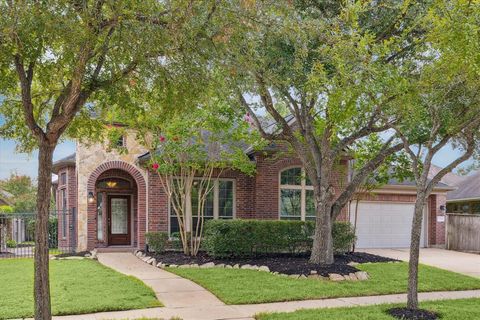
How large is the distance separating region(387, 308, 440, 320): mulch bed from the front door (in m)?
11.7

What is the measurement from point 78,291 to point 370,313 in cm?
522

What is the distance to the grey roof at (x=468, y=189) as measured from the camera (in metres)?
23.2

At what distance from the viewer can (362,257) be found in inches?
580

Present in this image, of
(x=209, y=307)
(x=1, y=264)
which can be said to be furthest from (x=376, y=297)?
(x=1, y=264)

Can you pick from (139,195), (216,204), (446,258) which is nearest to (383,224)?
(446,258)

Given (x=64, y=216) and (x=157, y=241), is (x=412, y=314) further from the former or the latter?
(x=64, y=216)

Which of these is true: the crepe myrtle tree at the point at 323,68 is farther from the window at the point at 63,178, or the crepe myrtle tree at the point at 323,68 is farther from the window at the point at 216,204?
the window at the point at 63,178

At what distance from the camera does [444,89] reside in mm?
7914

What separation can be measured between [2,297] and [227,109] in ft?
23.7

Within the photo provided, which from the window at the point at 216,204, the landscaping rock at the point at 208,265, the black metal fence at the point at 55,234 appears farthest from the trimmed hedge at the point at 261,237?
the black metal fence at the point at 55,234

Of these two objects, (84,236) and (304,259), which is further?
(84,236)

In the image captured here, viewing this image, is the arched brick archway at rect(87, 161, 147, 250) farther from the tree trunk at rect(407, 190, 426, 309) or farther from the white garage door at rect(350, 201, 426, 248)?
the tree trunk at rect(407, 190, 426, 309)

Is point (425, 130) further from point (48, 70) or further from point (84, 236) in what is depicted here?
point (84, 236)

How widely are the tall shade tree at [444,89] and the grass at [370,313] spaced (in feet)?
1.76
